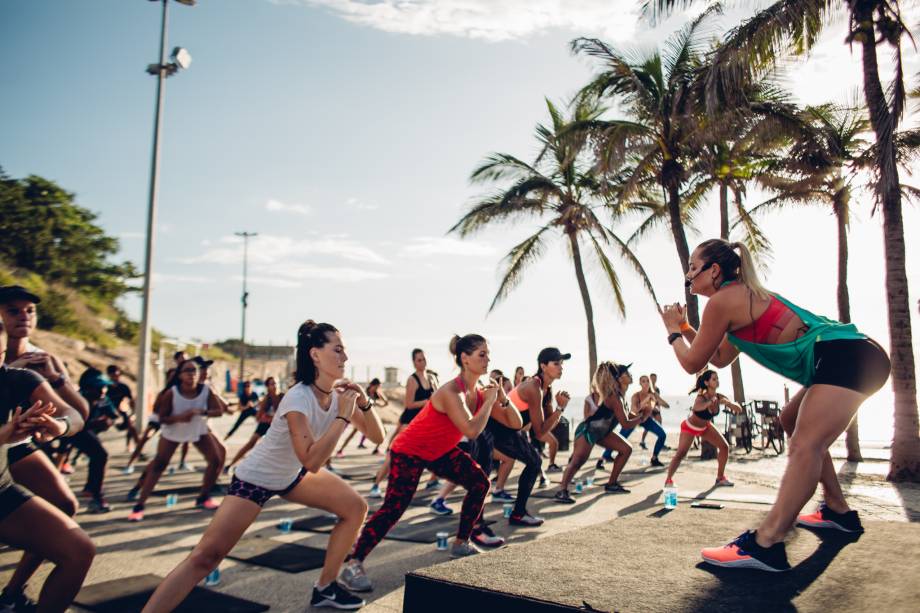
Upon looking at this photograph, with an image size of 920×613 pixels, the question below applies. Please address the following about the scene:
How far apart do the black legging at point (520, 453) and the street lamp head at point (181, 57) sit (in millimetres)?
14314

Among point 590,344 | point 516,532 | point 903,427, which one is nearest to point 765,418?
point 590,344

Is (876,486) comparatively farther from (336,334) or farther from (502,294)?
(502,294)

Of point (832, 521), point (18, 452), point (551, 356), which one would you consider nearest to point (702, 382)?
point (551, 356)

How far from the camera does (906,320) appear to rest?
10453 millimetres

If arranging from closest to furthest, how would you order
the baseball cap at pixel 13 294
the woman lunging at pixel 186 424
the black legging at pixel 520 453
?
1. the baseball cap at pixel 13 294
2. the black legging at pixel 520 453
3. the woman lunging at pixel 186 424

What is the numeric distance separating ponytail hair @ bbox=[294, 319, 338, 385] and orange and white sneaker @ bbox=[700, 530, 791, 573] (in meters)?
2.55

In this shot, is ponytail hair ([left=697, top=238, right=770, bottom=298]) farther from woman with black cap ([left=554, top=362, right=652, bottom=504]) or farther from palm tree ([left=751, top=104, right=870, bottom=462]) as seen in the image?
palm tree ([left=751, top=104, right=870, bottom=462])

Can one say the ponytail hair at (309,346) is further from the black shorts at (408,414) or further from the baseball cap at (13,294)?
the black shorts at (408,414)

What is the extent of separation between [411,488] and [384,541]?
1.68 metres

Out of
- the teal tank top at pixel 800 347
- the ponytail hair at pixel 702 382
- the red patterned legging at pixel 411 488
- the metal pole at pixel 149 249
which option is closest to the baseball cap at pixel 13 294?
the red patterned legging at pixel 411 488

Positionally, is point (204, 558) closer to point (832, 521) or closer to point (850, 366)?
point (850, 366)

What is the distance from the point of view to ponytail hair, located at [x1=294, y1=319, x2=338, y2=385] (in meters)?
4.10

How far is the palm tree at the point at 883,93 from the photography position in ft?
32.9

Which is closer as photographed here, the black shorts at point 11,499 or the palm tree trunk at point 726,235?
the black shorts at point 11,499
